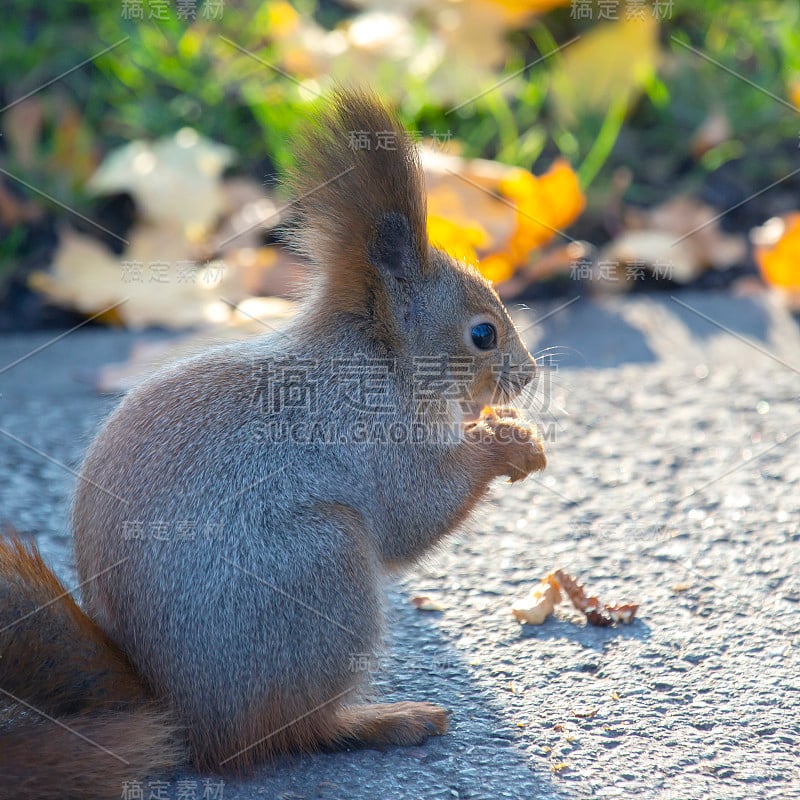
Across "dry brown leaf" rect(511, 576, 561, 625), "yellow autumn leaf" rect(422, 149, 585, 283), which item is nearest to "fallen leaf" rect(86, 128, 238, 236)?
"yellow autumn leaf" rect(422, 149, 585, 283)

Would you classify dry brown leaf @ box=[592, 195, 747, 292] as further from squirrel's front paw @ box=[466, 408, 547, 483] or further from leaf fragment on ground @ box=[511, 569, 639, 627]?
leaf fragment on ground @ box=[511, 569, 639, 627]

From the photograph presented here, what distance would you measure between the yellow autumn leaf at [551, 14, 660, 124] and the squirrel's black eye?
2.15m

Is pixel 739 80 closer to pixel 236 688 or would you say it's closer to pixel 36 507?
pixel 36 507

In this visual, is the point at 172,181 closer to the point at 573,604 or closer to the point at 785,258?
the point at 785,258

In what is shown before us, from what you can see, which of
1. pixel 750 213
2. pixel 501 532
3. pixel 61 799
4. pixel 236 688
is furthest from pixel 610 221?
pixel 61 799

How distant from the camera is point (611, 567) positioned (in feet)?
7.54

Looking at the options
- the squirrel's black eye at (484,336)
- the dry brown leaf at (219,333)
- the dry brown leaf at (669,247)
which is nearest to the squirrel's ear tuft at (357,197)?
the squirrel's black eye at (484,336)

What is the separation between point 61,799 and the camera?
152 centimetres

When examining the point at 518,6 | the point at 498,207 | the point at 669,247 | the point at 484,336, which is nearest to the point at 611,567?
the point at 484,336

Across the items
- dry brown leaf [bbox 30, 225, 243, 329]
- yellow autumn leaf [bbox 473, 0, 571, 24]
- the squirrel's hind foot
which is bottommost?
the squirrel's hind foot

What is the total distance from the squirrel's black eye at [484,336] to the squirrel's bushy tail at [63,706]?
0.87 metres

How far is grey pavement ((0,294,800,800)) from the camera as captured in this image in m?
1.71

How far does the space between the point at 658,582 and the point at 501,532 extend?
0.38 m

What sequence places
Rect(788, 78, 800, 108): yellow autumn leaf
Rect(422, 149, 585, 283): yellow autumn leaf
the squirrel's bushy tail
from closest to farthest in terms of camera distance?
the squirrel's bushy tail, Rect(422, 149, 585, 283): yellow autumn leaf, Rect(788, 78, 800, 108): yellow autumn leaf
